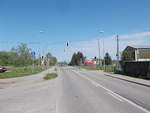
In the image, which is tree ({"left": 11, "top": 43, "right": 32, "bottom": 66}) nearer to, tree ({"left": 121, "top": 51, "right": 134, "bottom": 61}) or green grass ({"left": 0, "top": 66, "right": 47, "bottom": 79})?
green grass ({"left": 0, "top": 66, "right": 47, "bottom": 79})

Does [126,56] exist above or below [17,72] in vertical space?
above

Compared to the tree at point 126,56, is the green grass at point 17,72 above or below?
below

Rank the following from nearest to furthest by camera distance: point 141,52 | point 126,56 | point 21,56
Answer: point 126,56
point 141,52
point 21,56

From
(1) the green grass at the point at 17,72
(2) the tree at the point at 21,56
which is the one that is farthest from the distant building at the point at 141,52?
(2) the tree at the point at 21,56

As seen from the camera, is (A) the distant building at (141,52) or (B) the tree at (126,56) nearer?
(B) the tree at (126,56)

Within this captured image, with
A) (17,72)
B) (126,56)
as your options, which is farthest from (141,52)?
(17,72)

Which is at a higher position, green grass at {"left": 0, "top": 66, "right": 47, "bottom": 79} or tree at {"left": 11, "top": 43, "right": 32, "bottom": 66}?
tree at {"left": 11, "top": 43, "right": 32, "bottom": 66}

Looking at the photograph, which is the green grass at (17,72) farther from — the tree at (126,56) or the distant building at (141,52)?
the distant building at (141,52)

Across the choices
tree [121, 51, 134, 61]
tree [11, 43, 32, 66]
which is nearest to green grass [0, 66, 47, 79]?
tree [121, 51, 134, 61]

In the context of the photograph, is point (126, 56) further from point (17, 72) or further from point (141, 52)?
point (17, 72)

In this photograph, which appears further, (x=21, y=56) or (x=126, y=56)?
(x=21, y=56)

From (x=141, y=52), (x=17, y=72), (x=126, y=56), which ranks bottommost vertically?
(x=17, y=72)

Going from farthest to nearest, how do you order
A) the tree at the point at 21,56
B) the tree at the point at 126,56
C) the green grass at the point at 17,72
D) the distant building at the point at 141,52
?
the tree at the point at 21,56 → the distant building at the point at 141,52 → the tree at the point at 126,56 → the green grass at the point at 17,72

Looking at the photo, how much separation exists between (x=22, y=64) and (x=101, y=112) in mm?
88242
